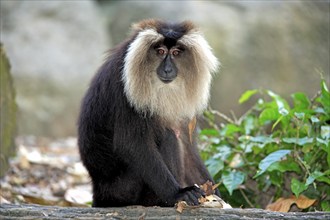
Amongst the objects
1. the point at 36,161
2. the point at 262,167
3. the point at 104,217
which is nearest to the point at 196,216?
the point at 104,217

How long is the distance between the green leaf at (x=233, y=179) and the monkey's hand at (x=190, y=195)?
831 millimetres

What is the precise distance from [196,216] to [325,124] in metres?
1.91

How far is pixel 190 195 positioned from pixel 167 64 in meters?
1.08

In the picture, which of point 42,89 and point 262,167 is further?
point 42,89

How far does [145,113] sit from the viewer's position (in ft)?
15.4

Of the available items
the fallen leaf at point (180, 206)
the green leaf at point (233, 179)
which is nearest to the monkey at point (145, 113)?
the fallen leaf at point (180, 206)

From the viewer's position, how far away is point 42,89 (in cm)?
1146

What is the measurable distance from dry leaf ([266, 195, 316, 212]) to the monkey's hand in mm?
953

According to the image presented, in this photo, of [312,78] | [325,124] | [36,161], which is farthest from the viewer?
[312,78]

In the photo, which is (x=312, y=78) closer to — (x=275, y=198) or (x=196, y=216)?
(x=275, y=198)

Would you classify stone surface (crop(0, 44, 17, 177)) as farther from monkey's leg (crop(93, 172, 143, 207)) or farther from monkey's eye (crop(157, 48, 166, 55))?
monkey's eye (crop(157, 48, 166, 55))

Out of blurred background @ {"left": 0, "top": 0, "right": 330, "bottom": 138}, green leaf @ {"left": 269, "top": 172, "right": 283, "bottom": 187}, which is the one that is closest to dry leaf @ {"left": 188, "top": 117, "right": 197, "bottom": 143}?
green leaf @ {"left": 269, "top": 172, "right": 283, "bottom": 187}

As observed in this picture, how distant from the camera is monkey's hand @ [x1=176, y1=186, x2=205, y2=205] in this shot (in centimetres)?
435

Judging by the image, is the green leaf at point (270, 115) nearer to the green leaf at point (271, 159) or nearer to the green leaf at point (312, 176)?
the green leaf at point (271, 159)
